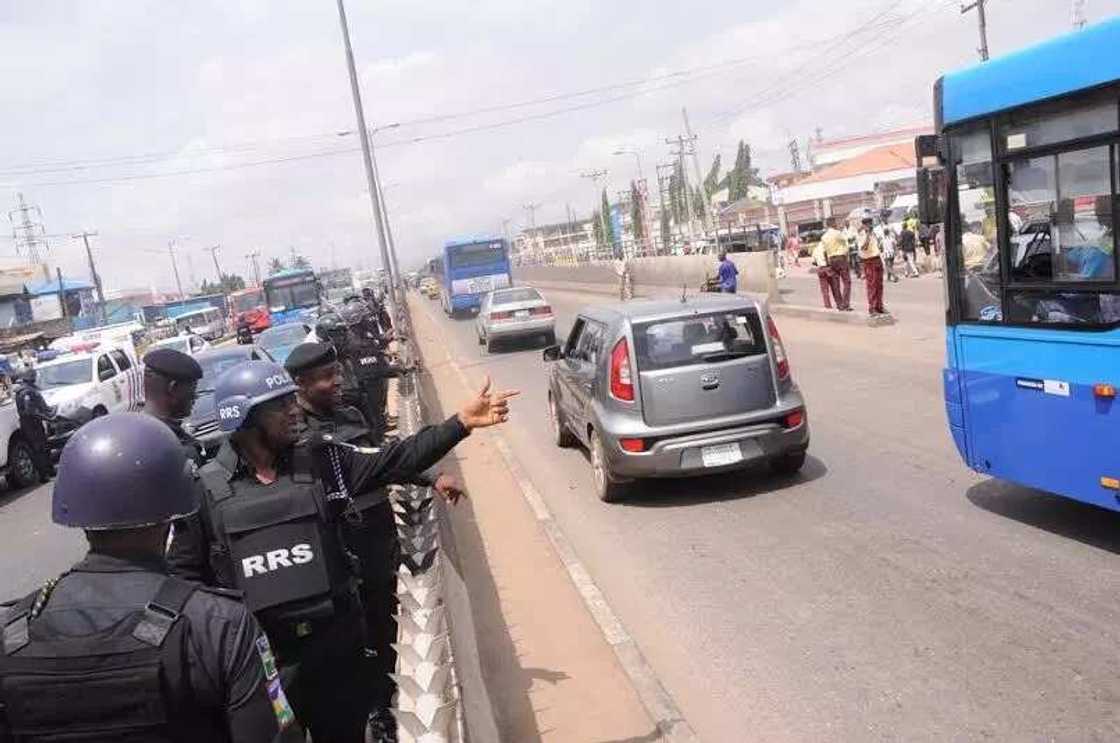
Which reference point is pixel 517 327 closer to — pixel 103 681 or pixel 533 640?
pixel 533 640

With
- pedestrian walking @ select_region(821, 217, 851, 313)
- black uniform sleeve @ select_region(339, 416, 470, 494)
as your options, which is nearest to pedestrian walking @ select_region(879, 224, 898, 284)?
pedestrian walking @ select_region(821, 217, 851, 313)

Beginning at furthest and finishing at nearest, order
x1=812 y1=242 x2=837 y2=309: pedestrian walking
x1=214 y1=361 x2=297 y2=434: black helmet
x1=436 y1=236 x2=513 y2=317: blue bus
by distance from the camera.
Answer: x1=436 y1=236 x2=513 y2=317: blue bus
x1=812 y1=242 x2=837 y2=309: pedestrian walking
x1=214 y1=361 x2=297 y2=434: black helmet

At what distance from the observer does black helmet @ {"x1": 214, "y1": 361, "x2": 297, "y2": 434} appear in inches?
122

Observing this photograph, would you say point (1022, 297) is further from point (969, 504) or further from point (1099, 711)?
point (1099, 711)

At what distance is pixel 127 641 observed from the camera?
69.2 inches

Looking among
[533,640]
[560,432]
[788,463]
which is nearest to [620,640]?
[533,640]

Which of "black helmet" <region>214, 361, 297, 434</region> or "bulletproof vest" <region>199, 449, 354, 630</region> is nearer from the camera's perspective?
"bulletproof vest" <region>199, 449, 354, 630</region>

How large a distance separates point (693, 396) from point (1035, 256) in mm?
2783

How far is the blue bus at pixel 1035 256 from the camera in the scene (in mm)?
5219

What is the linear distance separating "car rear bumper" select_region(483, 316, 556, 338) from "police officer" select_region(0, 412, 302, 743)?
67.7 feet

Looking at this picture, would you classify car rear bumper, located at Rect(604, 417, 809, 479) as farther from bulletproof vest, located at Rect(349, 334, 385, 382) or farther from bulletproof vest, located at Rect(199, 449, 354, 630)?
bulletproof vest, located at Rect(199, 449, 354, 630)

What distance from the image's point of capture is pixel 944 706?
13.3ft

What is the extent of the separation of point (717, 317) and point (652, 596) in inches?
113

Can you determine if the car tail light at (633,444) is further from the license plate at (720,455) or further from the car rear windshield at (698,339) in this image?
the car rear windshield at (698,339)
